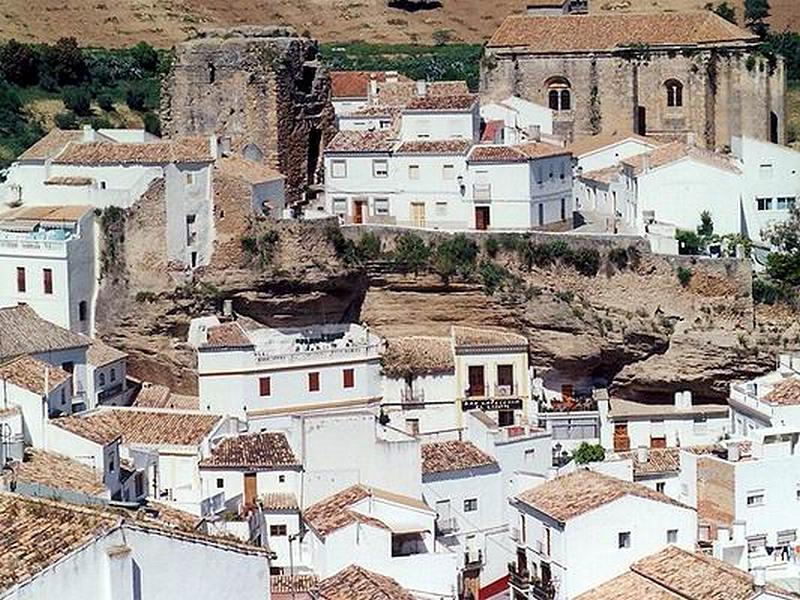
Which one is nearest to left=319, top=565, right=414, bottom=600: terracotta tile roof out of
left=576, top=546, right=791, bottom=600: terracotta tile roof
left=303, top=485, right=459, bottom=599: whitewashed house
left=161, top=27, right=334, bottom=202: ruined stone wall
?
left=303, top=485, right=459, bottom=599: whitewashed house

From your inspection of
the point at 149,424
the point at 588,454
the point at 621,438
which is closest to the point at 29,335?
the point at 149,424

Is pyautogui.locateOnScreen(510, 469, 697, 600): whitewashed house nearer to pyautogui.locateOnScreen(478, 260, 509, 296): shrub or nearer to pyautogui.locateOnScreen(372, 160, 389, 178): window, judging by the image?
pyautogui.locateOnScreen(478, 260, 509, 296): shrub

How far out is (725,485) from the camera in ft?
107

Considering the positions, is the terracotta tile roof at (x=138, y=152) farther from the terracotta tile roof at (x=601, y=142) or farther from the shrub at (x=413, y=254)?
the terracotta tile roof at (x=601, y=142)

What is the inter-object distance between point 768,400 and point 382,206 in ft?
32.1

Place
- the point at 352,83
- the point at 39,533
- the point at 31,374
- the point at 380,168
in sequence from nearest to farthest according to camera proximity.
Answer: the point at 39,533 → the point at 31,374 → the point at 380,168 → the point at 352,83

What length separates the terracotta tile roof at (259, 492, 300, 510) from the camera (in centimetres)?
3262

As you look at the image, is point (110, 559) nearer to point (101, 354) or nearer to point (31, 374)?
point (31, 374)

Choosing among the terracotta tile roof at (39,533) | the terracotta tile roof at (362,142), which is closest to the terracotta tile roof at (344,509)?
the terracotta tile roof at (362,142)

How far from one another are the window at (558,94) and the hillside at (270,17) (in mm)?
26830

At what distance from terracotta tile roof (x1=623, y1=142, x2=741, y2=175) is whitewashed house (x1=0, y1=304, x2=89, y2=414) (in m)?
11.8

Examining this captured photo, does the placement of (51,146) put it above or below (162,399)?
above

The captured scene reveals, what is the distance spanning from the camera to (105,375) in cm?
3766

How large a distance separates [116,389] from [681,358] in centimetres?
1054
